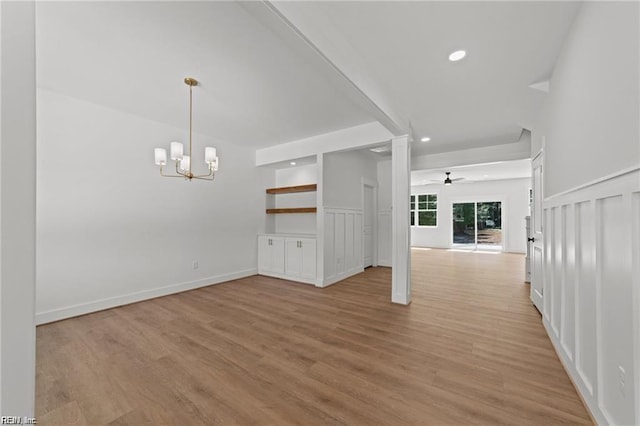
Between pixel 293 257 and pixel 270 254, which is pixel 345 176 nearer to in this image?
pixel 293 257

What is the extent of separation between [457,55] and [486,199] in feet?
28.1

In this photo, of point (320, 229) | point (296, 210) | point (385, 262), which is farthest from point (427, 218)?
point (320, 229)

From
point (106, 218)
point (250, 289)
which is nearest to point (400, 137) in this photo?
point (250, 289)

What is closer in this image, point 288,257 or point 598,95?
point 598,95

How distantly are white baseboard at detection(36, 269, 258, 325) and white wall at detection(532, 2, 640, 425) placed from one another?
465 centimetres

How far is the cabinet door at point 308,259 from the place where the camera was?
4.46 m

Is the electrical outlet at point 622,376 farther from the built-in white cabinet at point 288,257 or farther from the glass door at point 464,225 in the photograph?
the glass door at point 464,225

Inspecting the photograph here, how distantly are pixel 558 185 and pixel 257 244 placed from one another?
4.81 metres

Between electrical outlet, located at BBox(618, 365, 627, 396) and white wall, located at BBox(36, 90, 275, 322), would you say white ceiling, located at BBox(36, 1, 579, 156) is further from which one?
electrical outlet, located at BBox(618, 365, 627, 396)

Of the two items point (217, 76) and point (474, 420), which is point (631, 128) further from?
point (217, 76)

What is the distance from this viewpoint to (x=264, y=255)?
206 inches

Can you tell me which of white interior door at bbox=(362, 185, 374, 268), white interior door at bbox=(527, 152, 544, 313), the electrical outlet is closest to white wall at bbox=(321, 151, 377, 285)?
white interior door at bbox=(362, 185, 374, 268)

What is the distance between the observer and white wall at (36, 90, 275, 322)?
2877 millimetres

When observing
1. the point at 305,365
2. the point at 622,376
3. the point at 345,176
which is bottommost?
the point at 305,365
